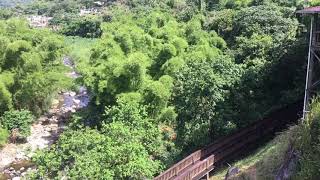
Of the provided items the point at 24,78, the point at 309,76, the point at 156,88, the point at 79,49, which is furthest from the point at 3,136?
the point at 79,49

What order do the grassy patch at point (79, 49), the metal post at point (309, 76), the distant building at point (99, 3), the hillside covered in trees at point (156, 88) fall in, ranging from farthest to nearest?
the distant building at point (99, 3) → the grassy patch at point (79, 49) → the hillside covered in trees at point (156, 88) → the metal post at point (309, 76)

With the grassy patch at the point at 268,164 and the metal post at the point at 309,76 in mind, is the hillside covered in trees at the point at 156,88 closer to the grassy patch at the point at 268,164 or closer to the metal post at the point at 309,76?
the grassy patch at the point at 268,164

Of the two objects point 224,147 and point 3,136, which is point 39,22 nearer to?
point 3,136

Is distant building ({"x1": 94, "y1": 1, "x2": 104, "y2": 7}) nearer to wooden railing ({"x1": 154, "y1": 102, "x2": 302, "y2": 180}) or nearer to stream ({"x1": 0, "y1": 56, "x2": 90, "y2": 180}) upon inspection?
stream ({"x1": 0, "y1": 56, "x2": 90, "y2": 180})

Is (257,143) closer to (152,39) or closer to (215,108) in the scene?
(215,108)

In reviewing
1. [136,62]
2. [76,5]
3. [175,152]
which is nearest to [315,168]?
[175,152]

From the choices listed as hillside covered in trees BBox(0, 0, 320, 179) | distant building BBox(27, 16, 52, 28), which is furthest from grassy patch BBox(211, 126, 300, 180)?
distant building BBox(27, 16, 52, 28)

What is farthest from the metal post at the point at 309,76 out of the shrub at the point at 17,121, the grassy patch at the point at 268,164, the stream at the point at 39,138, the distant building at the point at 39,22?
the distant building at the point at 39,22
